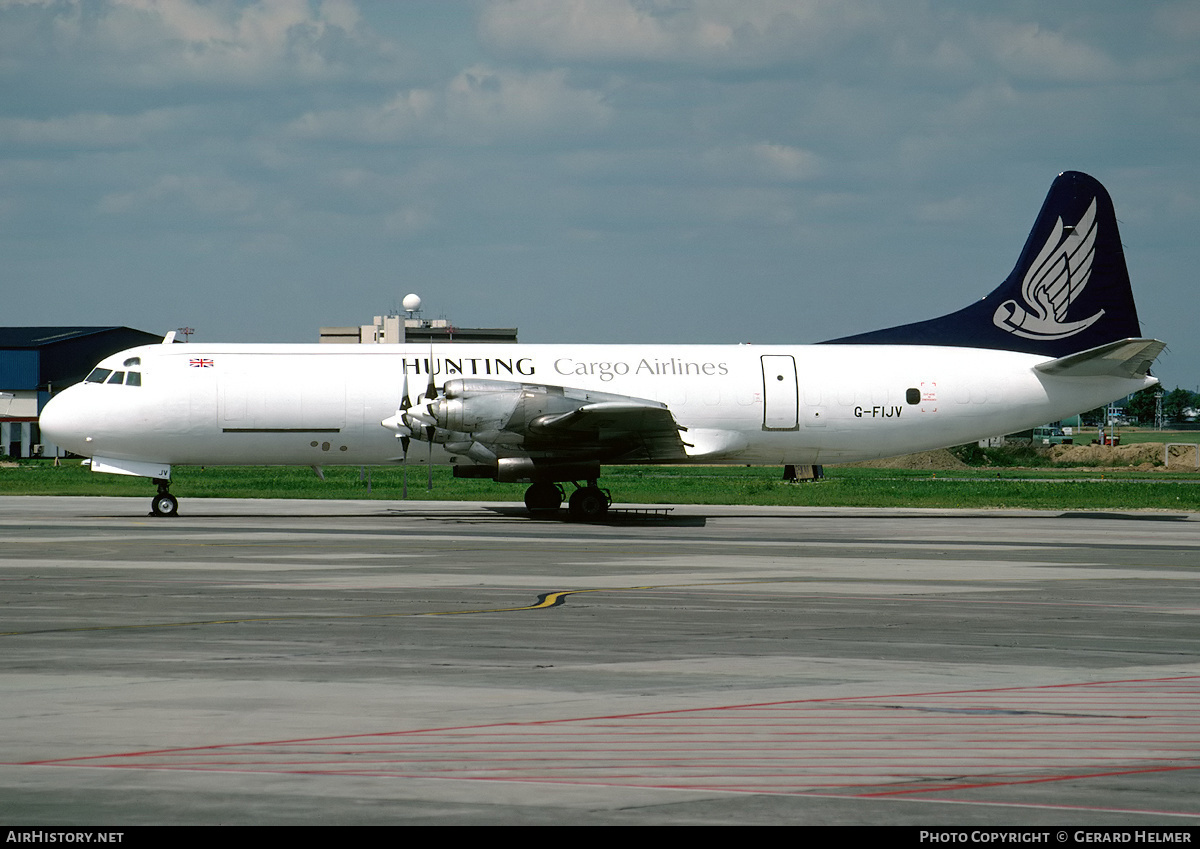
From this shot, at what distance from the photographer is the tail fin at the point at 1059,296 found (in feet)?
116

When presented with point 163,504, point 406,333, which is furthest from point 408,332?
point 163,504

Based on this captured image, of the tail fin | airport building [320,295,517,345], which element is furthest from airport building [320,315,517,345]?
the tail fin

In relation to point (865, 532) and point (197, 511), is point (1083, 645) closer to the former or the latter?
point (865, 532)

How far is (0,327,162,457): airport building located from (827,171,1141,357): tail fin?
6549 cm

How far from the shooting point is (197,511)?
3394 centimetres

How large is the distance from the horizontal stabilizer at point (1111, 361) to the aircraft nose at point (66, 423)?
82.6 feet

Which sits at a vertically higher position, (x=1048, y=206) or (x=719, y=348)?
(x=1048, y=206)

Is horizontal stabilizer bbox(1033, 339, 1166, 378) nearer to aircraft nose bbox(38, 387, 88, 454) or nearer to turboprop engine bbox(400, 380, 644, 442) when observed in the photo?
turboprop engine bbox(400, 380, 644, 442)

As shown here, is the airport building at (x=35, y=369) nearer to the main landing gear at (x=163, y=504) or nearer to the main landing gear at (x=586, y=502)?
the main landing gear at (x=163, y=504)

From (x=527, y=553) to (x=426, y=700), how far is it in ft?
42.6

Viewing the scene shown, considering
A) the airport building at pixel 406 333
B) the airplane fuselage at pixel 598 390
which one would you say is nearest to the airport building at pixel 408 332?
the airport building at pixel 406 333
